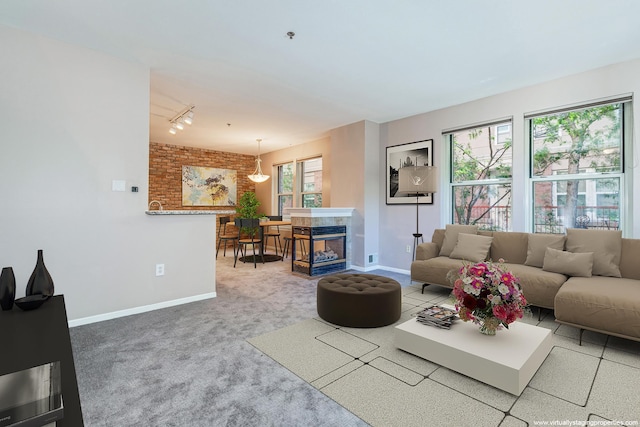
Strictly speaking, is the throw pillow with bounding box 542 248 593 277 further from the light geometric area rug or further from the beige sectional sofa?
the light geometric area rug

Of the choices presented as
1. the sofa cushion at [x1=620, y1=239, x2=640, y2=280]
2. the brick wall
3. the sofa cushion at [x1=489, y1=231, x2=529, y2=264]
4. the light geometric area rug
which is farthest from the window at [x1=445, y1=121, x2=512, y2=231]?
the brick wall

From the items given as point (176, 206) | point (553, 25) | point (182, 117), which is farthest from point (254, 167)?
point (553, 25)

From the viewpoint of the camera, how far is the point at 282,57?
316 centimetres

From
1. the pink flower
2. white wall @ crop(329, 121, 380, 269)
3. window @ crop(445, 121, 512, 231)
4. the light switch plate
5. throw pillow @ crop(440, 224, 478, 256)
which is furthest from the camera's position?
white wall @ crop(329, 121, 380, 269)

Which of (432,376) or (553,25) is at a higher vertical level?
(553,25)

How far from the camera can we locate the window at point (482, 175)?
13.8 ft

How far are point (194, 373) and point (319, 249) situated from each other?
3.50 m

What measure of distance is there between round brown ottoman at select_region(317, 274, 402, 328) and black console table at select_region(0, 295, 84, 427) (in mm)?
1967

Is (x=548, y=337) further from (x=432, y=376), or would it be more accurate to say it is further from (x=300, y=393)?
(x=300, y=393)

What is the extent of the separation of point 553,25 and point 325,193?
180 inches

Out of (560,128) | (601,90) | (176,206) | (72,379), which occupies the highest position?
(601,90)

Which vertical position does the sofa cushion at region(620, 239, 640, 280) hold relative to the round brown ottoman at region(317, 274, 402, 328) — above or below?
above

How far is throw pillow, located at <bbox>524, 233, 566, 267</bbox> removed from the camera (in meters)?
3.32

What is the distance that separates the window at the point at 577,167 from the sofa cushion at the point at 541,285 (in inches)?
43.1
